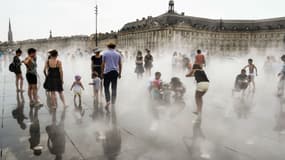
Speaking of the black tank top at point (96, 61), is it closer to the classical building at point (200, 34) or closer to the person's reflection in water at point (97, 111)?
the person's reflection in water at point (97, 111)

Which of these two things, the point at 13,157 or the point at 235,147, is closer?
the point at 13,157

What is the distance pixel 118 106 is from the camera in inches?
324

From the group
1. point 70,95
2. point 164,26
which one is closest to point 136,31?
point 164,26

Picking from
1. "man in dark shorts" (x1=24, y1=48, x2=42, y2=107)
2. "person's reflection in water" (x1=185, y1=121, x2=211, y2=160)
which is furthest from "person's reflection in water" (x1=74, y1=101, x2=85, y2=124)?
"person's reflection in water" (x1=185, y1=121, x2=211, y2=160)

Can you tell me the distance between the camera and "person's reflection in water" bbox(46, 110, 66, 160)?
454 centimetres

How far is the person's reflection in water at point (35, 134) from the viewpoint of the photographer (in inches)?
182

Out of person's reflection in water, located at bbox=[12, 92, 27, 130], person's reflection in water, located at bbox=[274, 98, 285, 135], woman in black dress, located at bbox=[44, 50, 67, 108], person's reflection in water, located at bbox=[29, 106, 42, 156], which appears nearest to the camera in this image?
person's reflection in water, located at bbox=[29, 106, 42, 156]

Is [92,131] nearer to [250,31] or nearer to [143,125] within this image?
[143,125]

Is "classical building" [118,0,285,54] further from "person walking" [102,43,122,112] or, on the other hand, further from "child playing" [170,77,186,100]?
"person walking" [102,43,122,112]

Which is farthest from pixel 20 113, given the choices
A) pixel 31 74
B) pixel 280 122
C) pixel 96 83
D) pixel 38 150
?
pixel 280 122

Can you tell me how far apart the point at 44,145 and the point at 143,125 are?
2.30 metres

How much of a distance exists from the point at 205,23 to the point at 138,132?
108 m

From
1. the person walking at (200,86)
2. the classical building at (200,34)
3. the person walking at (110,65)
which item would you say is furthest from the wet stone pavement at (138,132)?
the classical building at (200,34)

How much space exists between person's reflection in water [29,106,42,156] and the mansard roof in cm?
8811
